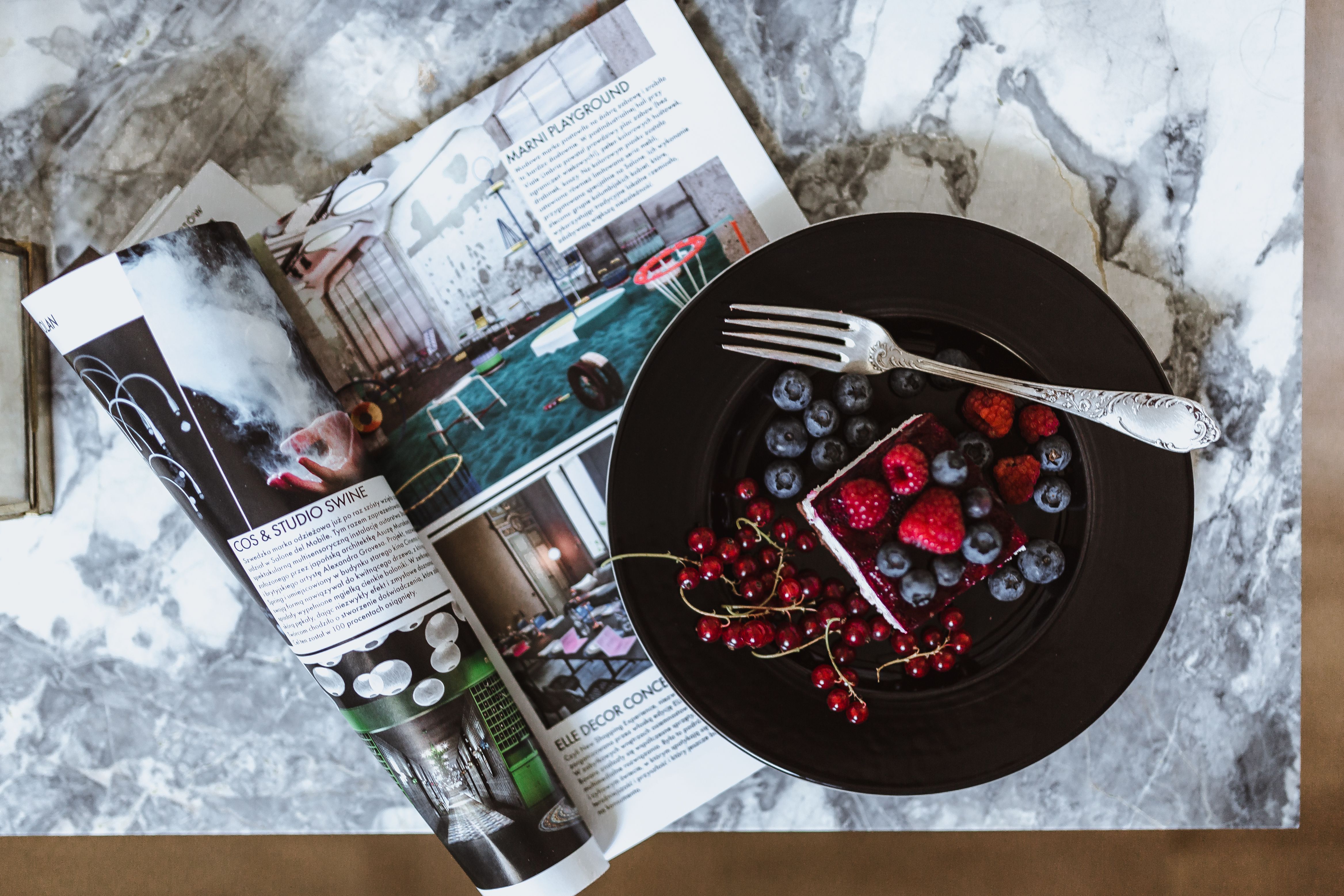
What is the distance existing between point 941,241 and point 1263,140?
0.47m

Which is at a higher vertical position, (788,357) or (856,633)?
(788,357)

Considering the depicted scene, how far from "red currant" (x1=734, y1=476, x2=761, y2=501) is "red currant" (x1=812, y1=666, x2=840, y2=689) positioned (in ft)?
0.63

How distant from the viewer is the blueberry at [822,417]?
74 centimetres

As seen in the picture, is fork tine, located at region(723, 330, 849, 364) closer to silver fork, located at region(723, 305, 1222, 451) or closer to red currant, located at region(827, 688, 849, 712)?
silver fork, located at region(723, 305, 1222, 451)

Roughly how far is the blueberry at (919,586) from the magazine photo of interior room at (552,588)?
0.31 m

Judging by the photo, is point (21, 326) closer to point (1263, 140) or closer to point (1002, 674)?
point (1002, 674)

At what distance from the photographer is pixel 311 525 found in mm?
708

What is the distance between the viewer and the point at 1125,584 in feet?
2.48

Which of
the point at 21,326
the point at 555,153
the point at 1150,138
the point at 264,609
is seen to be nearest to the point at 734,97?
the point at 555,153

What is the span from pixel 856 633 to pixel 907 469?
0.18 m

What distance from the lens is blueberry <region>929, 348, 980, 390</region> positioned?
0.76 metres

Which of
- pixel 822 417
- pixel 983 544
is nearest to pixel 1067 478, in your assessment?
pixel 983 544

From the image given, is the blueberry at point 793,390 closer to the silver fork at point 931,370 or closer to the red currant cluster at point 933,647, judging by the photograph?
the silver fork at point 931,370

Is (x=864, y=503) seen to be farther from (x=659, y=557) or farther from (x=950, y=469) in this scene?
(x=659, y=557)
